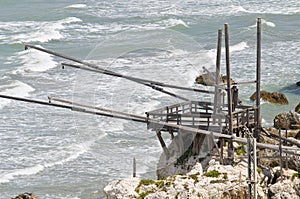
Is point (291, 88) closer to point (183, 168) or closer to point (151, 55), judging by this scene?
point (151, 55)

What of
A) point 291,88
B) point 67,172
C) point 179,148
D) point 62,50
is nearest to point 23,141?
point 67,172

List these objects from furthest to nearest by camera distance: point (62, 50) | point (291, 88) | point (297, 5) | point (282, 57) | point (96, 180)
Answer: point (297, 5) < point (62, 50) < point (282, 57) < point (291, 88) < point (96, 180)

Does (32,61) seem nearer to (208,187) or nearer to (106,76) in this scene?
(106,76)

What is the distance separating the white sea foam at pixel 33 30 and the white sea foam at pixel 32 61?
11.1ft

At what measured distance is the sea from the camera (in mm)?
21094

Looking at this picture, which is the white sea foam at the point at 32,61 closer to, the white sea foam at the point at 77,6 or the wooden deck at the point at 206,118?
the white sea foam at the point at 77,6

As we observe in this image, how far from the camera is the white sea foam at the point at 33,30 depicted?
53109mm

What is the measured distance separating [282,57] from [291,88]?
893cm

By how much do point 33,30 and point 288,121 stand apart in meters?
32.9

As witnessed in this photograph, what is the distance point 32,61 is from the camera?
46.2 meters

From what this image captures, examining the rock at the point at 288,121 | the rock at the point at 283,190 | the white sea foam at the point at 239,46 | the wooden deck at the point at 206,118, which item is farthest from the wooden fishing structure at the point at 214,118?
the white sea foam at the point at 239,46

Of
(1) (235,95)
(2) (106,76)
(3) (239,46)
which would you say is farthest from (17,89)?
(1) (235,95)

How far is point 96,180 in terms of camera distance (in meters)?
23.7

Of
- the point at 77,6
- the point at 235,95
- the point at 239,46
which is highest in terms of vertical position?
the point at 77,6
